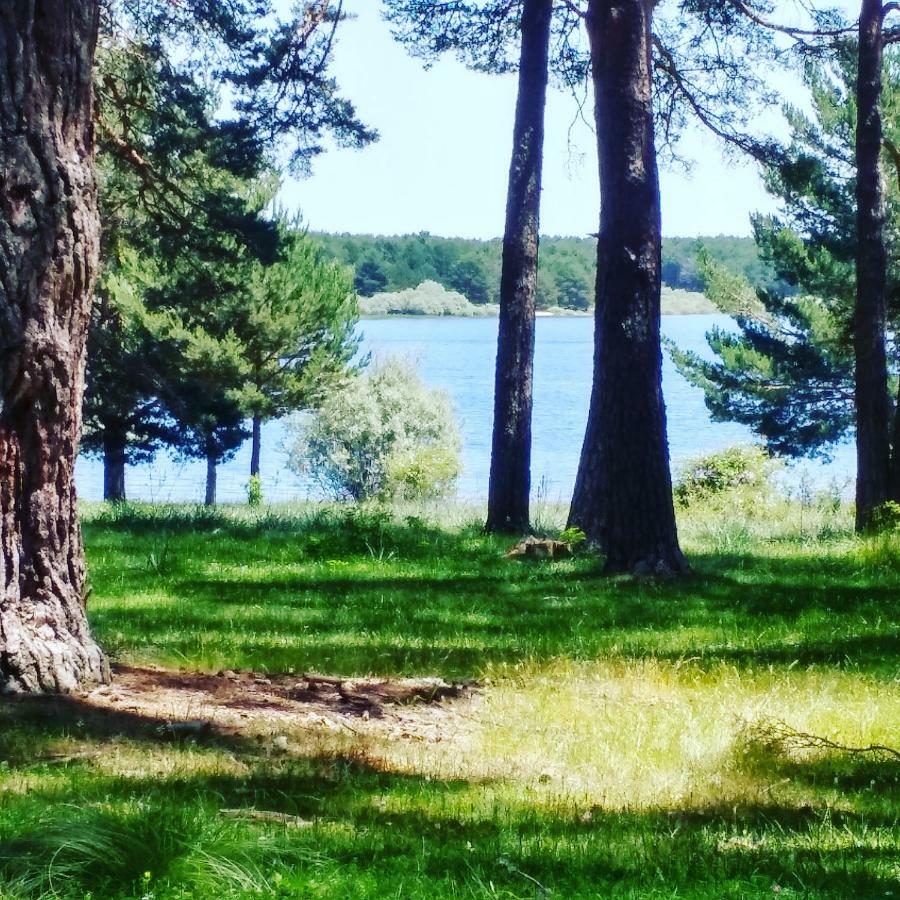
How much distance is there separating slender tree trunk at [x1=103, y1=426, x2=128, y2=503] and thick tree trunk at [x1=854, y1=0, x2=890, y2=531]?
14.1m

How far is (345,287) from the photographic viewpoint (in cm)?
4175

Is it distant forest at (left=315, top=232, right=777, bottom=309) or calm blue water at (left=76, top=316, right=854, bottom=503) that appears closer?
calm blue water at (left=76, top=316, right=854, bottom=503)

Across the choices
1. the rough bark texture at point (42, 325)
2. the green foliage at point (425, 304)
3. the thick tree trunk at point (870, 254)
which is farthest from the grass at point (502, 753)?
the green foliage at point (425, 304)

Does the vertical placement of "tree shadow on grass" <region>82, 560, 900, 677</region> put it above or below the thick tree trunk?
below

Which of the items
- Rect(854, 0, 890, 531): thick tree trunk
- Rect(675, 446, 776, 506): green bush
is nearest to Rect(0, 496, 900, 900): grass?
Rect(854, 0, 890, 531): thick tree trunk

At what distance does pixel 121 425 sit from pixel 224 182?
6442mm

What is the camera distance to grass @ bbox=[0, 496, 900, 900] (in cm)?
356

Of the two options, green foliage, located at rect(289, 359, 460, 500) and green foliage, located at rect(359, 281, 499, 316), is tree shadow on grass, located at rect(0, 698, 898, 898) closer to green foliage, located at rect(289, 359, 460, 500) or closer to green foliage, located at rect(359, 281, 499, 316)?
green foliage, located at rect(289, 359, 460, 500)

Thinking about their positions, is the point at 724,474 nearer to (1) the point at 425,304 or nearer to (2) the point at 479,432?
(1) the point at 425,304

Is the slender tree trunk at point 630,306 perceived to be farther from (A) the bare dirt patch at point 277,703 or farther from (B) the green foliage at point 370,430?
(B) the green foliage at point 370,430

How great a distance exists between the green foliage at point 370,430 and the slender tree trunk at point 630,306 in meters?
38.3

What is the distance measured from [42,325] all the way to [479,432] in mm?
67198

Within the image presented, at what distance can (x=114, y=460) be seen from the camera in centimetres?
2861

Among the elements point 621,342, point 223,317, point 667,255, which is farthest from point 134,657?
point 667,255
